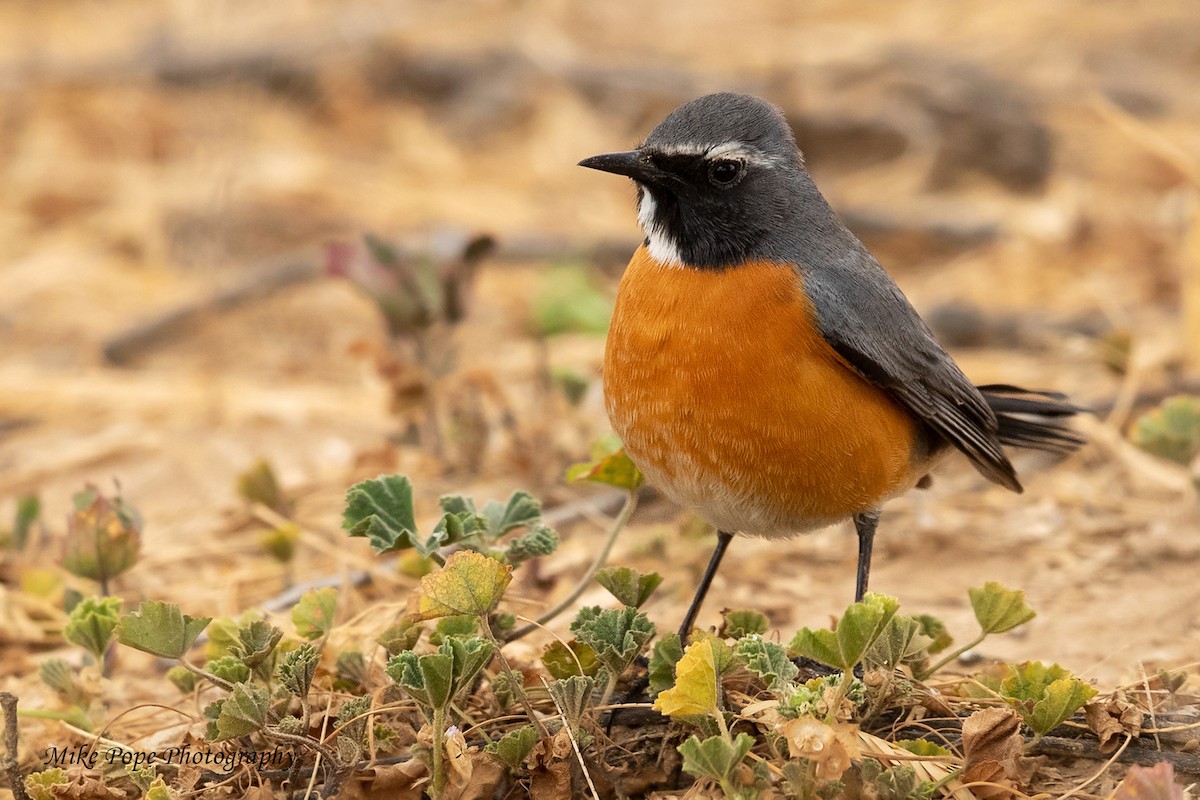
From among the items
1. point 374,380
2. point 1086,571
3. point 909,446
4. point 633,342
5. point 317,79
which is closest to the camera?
point 633,342

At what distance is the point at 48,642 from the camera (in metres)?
4.96

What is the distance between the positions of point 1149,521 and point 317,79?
28.0ft

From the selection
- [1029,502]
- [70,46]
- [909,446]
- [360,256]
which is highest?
[70,46]

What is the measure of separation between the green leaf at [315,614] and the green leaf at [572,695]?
766 mm

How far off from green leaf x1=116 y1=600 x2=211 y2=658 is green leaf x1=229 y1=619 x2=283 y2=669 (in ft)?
0.35

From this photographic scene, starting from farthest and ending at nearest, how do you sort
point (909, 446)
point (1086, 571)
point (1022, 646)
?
1. point (1086, 571)
2. point (1022, 646)
3. point (909, 446)

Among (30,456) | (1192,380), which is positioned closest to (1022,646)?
(1192,380)

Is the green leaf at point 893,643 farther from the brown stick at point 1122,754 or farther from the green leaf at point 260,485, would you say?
the green leaf at point 260,485

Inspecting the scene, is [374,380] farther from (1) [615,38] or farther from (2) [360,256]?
(1) [615,38]

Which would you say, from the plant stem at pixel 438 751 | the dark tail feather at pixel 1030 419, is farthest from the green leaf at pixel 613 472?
the dark tail feather at pixel 1030 419

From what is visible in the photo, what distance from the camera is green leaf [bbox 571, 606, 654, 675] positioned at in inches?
136

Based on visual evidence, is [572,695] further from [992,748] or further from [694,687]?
[992,748]

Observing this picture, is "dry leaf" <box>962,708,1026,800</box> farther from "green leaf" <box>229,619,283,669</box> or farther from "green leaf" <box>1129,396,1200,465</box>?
"green leaf" <box>1129,396,1200,465</box>

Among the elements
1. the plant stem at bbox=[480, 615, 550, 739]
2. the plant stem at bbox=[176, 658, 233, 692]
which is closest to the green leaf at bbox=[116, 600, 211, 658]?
the plant stem at bbox=[176, 658, 233, 692]
